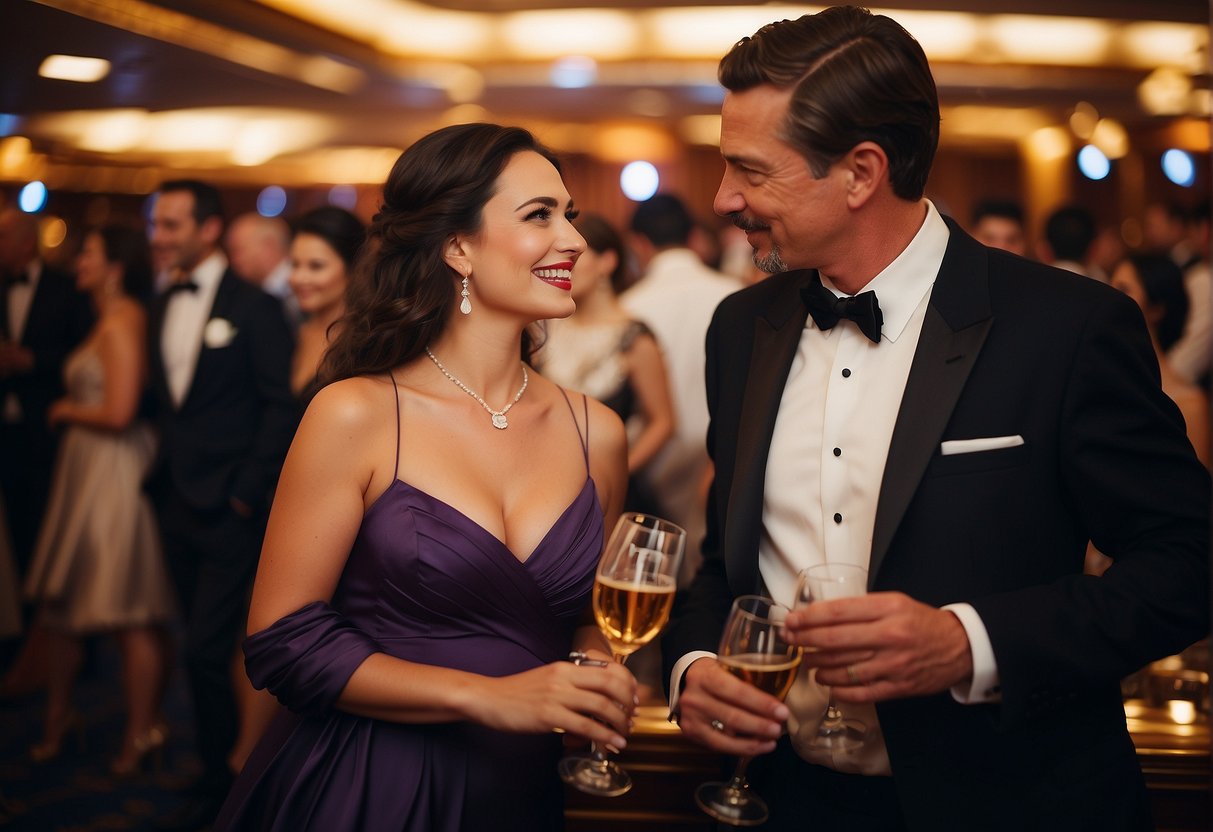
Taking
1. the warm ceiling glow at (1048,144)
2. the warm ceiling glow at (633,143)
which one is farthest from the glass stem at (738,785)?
the warm ceiling glow at (1048,144)

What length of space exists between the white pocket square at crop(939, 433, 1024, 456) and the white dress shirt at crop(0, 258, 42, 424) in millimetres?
5000

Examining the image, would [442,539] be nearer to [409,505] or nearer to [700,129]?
[409,505]

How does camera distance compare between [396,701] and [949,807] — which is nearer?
[949,807]

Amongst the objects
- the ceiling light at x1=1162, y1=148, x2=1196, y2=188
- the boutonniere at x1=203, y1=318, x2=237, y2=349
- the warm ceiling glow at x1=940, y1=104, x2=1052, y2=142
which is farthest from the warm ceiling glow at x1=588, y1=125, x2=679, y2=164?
the boutonniere at x1=203, y1=318, x2=237, y2=349

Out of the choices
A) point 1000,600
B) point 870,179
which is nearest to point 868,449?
point 1000,600

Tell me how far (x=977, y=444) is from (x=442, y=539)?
909 mm

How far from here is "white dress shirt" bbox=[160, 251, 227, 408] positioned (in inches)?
163

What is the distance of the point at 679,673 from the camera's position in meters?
1.70

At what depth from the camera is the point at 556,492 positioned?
6.80 ft

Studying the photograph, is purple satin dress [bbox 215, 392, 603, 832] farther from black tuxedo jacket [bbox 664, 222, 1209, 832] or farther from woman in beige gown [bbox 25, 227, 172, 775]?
→ woman in beige gown [bbox 25, 227, 172, 775]

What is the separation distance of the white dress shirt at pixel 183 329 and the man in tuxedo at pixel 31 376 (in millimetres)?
1513

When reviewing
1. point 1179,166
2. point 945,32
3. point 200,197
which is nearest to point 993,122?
point 1179,166

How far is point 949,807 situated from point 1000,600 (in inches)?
13.0

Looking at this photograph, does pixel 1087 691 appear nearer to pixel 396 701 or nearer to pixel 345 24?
pixel 396 701
